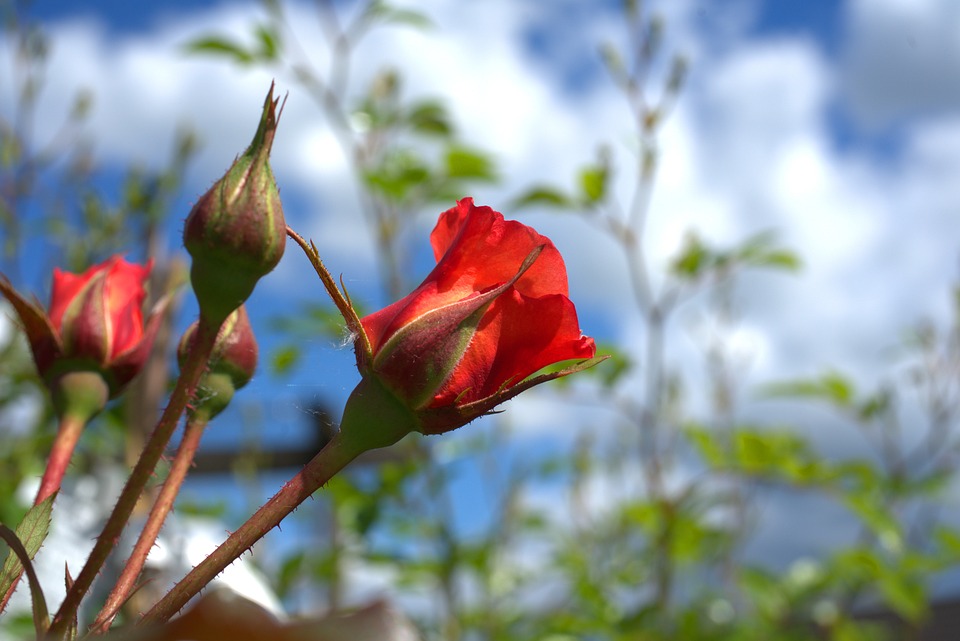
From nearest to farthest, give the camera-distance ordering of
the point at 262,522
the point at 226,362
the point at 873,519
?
the point at 262,522, the point at 226,362, the point at 873,519

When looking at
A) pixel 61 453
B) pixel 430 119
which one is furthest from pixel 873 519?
pixel 61 453

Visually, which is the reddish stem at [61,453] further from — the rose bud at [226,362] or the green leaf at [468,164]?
the green leaf at [468,164]

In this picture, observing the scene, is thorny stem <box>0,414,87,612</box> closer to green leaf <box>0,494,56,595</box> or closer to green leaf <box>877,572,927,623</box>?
green leaf <box>0,494,56,595</box>

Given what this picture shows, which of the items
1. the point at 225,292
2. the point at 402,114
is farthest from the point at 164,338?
the point at 225,292

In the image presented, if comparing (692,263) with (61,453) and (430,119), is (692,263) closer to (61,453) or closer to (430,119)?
(430,119)

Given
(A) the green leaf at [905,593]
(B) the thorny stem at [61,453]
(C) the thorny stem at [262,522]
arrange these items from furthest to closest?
(A) the green leaf at [905,593], (B) the thorny stem at [61,453], (C) the thorny stem at [262,522]

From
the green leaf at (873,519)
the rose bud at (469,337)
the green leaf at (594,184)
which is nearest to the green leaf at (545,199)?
the green leaf at (594,184)
